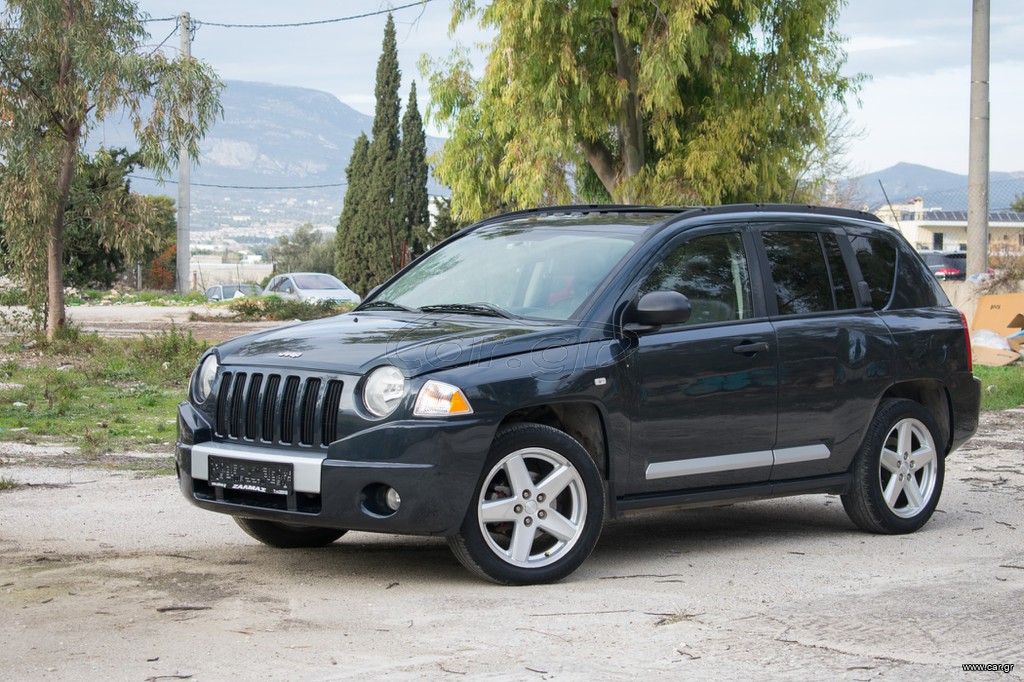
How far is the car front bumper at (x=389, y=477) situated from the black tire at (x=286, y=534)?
0.98 metres

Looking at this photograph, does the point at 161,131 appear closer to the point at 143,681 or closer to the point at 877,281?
the point at 877,281

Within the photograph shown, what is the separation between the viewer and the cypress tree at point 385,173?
55156mm

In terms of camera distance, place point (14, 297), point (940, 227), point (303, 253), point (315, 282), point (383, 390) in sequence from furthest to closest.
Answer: point (303, 253), point (940, 227), point (315, 282), point (14, 297), point (383, 390)

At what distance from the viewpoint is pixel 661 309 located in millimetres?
6457

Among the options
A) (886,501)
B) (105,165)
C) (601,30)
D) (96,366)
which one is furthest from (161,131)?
(886,501)

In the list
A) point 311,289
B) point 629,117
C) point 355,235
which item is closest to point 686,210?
point 629,117

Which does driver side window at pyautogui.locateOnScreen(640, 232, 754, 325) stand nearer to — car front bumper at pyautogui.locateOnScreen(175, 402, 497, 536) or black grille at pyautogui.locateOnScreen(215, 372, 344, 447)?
car front bumper at pyautogui.locateOnScreen(175, 402, 497, 536)

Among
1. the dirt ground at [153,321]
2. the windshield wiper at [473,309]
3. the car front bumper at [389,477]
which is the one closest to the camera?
the car front bumper at [389,477]

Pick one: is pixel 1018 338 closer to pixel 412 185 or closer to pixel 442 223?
pixel 442 223

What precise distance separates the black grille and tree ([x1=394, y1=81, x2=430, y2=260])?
159ft

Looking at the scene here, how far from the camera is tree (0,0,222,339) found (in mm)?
19516

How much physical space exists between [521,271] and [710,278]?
3.36 ft

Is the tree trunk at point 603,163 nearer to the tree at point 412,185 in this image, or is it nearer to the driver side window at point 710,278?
the driver side window at point 710,278

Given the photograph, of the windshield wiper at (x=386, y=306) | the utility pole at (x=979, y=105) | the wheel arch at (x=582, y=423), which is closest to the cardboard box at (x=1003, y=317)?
the utility pole at (x=979, y=105)
